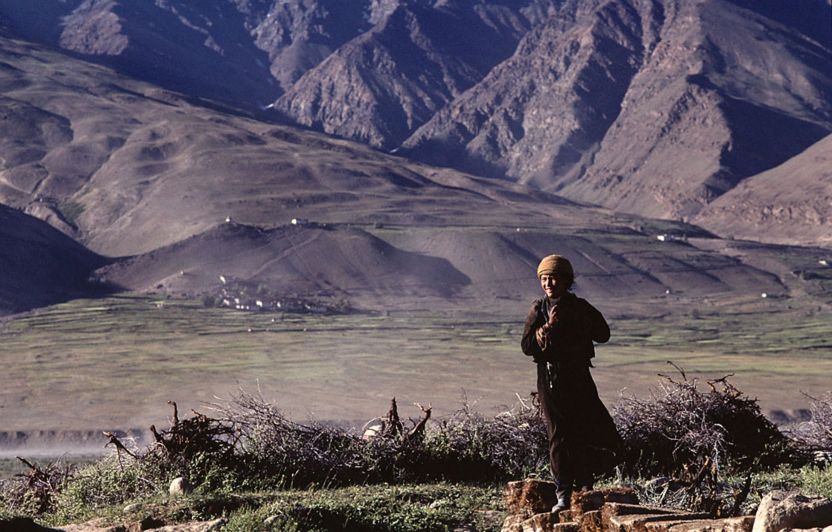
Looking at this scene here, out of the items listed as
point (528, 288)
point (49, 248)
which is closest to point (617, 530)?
point (528, 288)

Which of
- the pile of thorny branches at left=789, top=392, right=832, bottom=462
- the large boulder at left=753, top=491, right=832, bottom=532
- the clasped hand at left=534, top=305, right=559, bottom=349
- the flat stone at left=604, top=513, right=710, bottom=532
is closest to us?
the large boulder at left=753, top=491, right=832, bottom=532

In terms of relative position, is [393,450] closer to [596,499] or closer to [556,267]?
[556,267]

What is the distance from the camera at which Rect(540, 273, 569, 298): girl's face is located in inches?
309

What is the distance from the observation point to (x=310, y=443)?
36.0 feet

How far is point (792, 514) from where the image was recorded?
554cm

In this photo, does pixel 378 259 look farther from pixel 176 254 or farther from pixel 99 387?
pixel 99 387

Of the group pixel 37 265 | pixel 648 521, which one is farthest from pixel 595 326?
pixel 37 265

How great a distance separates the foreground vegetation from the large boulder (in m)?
3.31

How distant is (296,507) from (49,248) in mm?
92147

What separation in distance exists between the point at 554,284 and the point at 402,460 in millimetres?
3851

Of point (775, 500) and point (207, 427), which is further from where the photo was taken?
point (207, 427)

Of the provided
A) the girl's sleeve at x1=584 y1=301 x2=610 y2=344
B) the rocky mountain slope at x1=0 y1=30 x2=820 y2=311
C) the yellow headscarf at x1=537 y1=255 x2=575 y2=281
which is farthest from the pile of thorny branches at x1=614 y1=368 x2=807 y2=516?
the rocky mountain slope at x1=0 y1=30 x2=820 y2=311

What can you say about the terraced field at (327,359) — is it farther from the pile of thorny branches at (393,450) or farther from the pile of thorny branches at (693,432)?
the pile of thorny branches at (393,450)

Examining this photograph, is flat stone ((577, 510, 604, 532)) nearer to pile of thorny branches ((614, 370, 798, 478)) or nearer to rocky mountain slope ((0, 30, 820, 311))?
pile of thorny branches ((614, 370, 798, 478))
